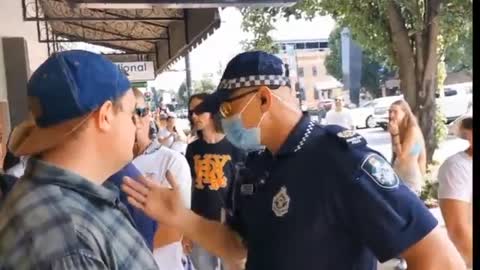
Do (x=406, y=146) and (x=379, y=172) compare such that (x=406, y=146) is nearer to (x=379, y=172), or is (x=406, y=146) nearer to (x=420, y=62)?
(x=379, y=172)

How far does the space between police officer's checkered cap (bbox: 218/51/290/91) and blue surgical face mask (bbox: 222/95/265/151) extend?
0.06 m

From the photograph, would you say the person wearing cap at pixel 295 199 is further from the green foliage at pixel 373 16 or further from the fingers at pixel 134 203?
the green foliage at pixel 373 16

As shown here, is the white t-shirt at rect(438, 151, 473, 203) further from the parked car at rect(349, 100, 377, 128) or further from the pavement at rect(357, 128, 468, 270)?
the parked car at rect(349, 100, 377, 128)

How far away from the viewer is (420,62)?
10.7 m

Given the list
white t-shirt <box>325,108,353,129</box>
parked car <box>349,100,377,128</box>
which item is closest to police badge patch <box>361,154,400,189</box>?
white t-shirt <box>325,108,353,129</box>

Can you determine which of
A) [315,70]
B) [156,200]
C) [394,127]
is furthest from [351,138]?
[315,70]

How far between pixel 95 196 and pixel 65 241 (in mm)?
153

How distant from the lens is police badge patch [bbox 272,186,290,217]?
1.92m

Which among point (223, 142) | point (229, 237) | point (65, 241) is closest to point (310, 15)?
point (223, 142)
